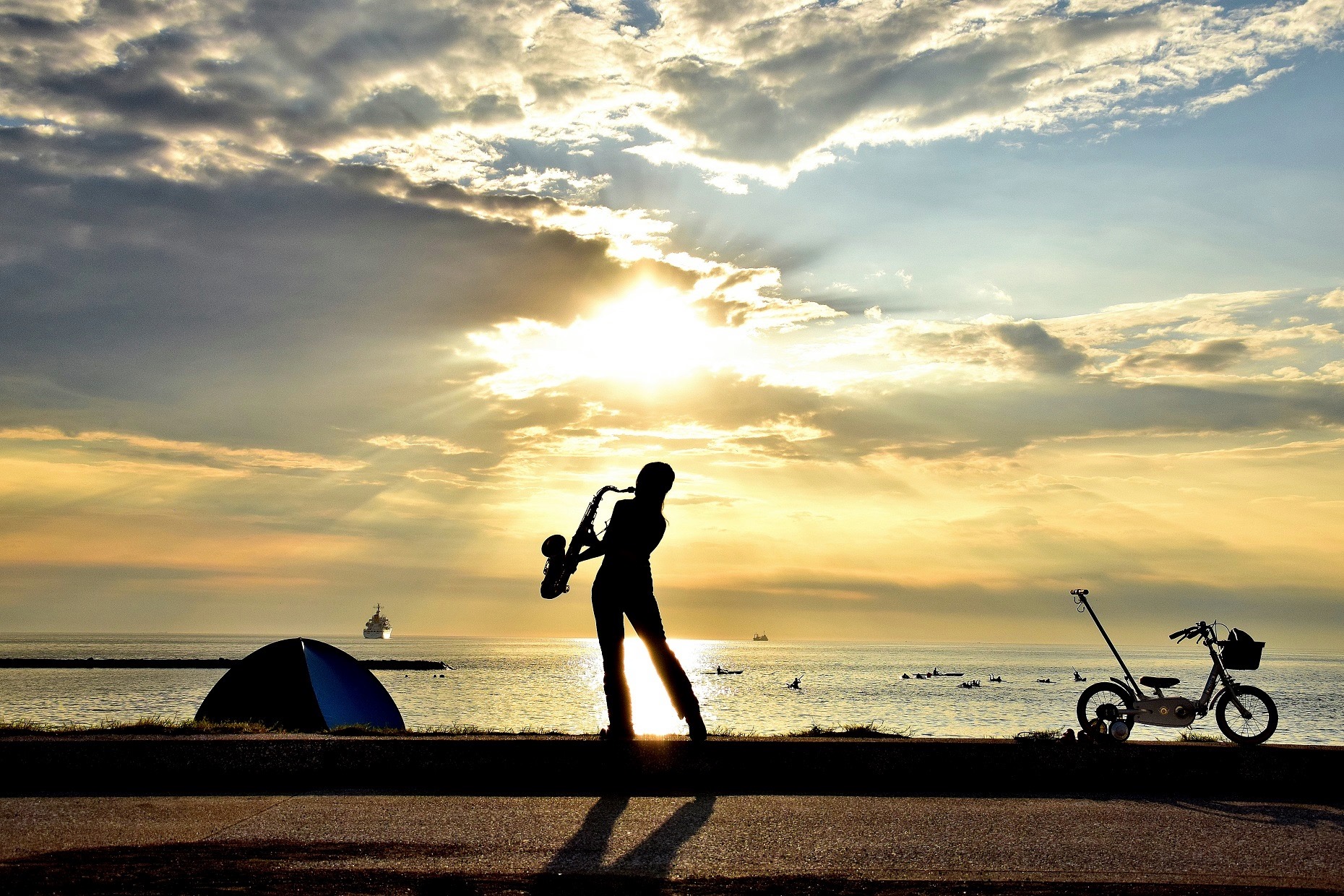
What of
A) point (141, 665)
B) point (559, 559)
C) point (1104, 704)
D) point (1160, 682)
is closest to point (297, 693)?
point (559, 559)

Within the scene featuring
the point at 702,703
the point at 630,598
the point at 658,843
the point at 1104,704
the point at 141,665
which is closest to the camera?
the point at 658,843

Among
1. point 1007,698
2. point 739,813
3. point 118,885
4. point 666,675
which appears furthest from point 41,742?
point 1007,698

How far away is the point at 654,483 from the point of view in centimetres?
779

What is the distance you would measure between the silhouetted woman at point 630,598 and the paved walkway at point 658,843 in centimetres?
90

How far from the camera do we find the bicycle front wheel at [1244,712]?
9.92m

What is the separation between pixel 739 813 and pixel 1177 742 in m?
4.29

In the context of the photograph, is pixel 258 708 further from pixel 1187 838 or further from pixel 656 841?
pixel 1187 838

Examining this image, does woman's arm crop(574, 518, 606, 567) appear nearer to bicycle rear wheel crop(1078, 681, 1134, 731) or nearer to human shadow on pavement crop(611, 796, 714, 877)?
human shadow on pavement crop(611, 796, 714, 877)

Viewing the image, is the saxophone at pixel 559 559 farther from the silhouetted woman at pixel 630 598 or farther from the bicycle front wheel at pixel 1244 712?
the bicycle front wheel at pixel 1244 712

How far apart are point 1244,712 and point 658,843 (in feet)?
24.9

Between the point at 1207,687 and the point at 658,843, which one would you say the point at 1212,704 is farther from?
the point at 658,843

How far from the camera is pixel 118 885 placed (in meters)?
4.27

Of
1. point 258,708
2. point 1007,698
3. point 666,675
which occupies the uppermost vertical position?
point 666,675

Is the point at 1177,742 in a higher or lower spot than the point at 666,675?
lower
